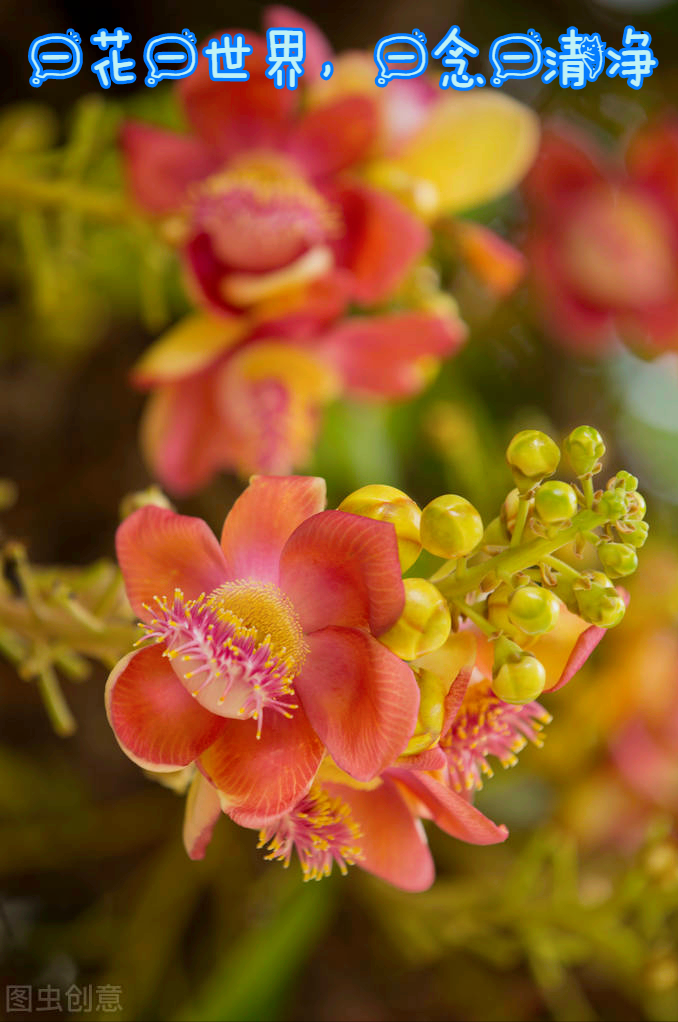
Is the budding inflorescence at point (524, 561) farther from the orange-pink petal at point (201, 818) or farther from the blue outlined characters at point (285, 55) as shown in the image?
the blue outlined characters at point (285, 55)

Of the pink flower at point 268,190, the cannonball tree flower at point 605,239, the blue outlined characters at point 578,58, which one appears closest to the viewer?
the pink flower at point 268,190

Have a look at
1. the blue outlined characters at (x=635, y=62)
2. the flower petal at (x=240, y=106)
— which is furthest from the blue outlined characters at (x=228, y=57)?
the blue outlined characters at (x=635, y=62)

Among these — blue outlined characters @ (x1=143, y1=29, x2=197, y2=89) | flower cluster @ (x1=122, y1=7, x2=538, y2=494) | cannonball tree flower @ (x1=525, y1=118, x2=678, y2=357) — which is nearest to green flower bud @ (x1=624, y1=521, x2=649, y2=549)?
flower cluster @ (x1=122, y1=7, x2=538, y2=494)

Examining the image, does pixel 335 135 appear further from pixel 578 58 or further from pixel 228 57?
pixel 578 58

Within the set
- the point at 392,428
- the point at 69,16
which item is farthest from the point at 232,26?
the point at 392,428

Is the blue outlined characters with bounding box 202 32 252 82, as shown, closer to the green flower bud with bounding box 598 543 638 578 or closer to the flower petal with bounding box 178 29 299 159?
the flower petal with bounding box 178 29 299 159

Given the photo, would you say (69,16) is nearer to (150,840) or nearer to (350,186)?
(350,186)
